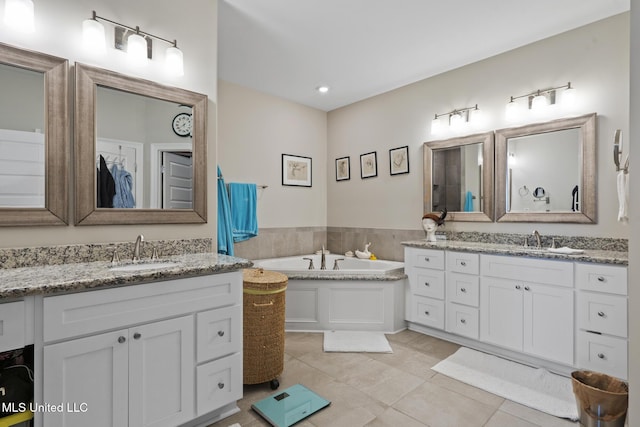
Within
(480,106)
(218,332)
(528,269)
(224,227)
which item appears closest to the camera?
(218,332)

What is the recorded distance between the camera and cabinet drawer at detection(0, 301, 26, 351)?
1263mm

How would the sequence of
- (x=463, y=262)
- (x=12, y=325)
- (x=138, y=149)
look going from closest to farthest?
1. (x=12, y=325)
2. (x=138, y=149)
3. (x=463, y=262)

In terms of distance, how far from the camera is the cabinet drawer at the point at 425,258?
309 centimetres

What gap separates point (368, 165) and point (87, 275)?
336cm

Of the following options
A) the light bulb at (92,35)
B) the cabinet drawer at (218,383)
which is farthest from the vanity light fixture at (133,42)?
the cabinet drawer at (218,383)

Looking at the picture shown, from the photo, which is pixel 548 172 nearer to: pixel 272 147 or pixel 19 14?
pixel 272 147

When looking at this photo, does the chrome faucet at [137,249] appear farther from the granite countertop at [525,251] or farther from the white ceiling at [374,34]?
the granite countertop at [525,251]

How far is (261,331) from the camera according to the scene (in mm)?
2225

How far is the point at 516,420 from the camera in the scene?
191 centimetres

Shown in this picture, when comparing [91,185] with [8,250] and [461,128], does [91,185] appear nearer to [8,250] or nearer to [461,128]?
[8,250]

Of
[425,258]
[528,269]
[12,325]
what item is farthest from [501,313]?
[12,325]

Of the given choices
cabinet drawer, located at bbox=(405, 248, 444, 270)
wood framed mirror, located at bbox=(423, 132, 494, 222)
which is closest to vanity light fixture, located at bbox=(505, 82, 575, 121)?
wood framed mirror, located at bbox=(423, 132, 494, 222)

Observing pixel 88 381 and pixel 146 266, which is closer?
pixel 88 381

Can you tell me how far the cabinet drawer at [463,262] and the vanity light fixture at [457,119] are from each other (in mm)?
1330
